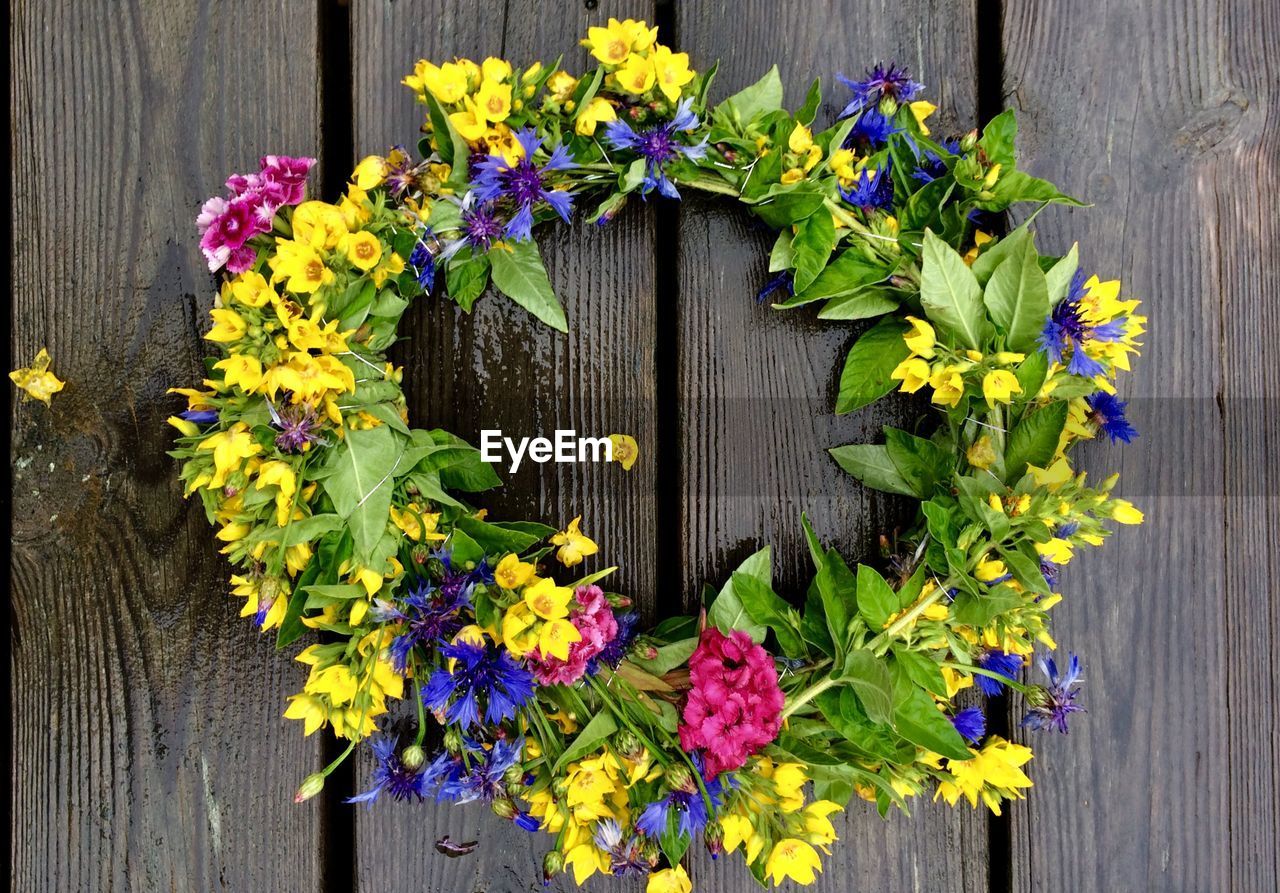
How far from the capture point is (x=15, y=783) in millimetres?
1152

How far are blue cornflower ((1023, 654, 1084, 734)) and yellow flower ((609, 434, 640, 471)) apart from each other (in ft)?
1.84

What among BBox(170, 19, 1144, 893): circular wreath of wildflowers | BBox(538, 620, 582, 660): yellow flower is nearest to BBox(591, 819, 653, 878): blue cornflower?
BBox(170, 19, 1144, 893): circular wreath of wildflowers

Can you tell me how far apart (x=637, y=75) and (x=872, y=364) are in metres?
0.44

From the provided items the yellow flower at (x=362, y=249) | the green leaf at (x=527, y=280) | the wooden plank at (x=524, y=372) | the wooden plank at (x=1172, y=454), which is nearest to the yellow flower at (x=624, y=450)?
the wooden plank at (x=524, y=372)

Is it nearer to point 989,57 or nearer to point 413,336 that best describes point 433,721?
point 413,336

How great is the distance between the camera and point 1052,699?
1.05 meters

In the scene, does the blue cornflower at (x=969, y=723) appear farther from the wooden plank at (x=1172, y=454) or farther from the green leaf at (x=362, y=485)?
the green leaf at (x=362, y=485)

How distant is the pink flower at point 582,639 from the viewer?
929 millimetres

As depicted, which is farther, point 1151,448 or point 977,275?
point 1151,448

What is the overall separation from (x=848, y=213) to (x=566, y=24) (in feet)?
1.49

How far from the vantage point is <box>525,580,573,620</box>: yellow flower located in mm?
895

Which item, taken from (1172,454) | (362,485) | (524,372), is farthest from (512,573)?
(1172,454)

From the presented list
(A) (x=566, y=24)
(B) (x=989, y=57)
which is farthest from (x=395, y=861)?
(B) (x=989, y=57)

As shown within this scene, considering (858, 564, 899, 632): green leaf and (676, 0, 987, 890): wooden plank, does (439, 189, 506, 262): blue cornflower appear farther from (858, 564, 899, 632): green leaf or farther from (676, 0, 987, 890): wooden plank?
(858, 564, 899, 632): green leaf
